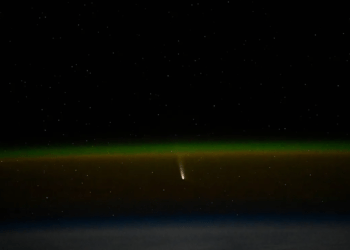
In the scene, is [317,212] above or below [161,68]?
below

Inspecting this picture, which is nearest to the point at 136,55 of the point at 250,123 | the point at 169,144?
the point at 169,144

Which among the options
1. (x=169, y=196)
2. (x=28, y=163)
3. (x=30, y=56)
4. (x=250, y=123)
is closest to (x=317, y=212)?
(x=169, y=196)

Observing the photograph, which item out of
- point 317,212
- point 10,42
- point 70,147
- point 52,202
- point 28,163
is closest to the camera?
point 317,212

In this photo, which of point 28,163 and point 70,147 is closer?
point 28,163

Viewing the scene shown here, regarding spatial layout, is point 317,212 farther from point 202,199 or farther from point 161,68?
point 161,68

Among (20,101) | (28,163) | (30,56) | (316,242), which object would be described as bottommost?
(316,242)

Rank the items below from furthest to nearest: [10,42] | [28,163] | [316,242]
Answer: [10,42] → [28,163] → [316,242]

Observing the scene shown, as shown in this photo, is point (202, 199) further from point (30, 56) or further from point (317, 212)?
point (30, 56)
